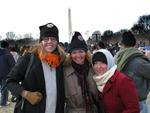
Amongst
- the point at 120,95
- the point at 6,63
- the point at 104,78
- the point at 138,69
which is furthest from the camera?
the point at 6,63

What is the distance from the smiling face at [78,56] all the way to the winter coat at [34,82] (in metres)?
0.19

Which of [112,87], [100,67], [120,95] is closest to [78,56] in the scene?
[100,67]

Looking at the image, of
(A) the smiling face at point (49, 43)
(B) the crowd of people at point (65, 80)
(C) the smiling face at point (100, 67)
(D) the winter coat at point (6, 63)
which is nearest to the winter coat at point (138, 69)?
(B) the crowd of people at point (65, 80)

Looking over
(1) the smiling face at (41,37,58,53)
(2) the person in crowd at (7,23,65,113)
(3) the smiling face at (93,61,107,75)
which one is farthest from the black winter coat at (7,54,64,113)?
(3) the smiling face at (93,61,107,75)

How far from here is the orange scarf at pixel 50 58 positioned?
4.32 meters

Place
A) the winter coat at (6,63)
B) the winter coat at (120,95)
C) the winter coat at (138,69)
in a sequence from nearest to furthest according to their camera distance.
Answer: the winter coat at (120,95), the winter coat at (138,69), the winter coat at (6,63)

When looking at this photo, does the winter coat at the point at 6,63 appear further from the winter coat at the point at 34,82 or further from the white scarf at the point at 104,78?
the white scarf at the point at 104,78

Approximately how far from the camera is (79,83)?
437cm

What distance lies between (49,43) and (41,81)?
0.40 metres

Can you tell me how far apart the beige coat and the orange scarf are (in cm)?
15

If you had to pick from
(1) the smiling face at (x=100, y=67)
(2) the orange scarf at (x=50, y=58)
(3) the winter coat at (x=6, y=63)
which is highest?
(2) the orange scarf at (x=50, y=58)

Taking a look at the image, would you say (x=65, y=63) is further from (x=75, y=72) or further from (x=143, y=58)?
(x=143, y=58)

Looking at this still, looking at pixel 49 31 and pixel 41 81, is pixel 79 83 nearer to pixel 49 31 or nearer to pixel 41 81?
pixel 41 81

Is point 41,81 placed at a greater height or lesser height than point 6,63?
greater
